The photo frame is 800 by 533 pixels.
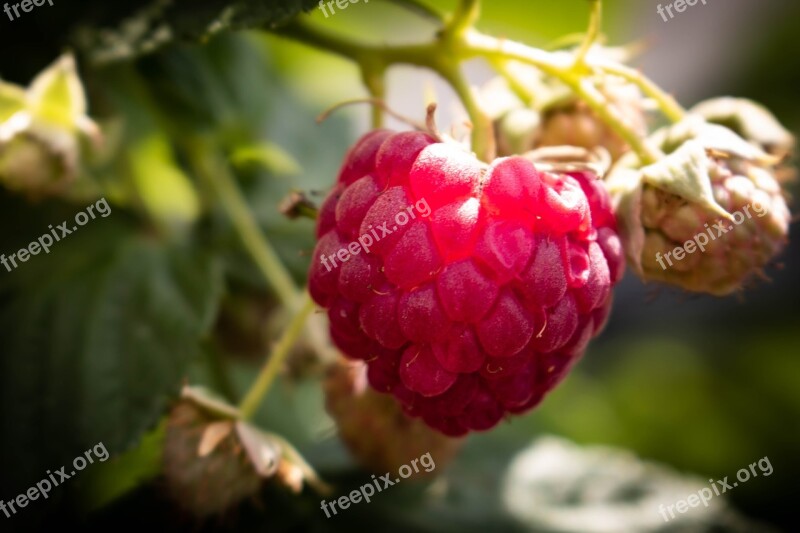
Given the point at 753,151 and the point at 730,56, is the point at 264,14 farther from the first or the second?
the point at 730,56

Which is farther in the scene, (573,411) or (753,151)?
(573,411)

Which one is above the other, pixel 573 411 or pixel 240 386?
pixel 240 386

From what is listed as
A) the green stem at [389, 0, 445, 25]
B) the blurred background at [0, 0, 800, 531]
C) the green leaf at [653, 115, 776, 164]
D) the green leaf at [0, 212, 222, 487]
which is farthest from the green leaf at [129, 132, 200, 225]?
the green leaf at [653, 115, 776, 164]

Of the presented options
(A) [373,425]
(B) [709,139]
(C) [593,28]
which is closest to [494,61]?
(C) [593,28]

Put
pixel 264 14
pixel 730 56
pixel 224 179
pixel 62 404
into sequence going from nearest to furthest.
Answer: pixel 264 14 → pixel 62 404 → pixel 224 179 → pixel 730 56

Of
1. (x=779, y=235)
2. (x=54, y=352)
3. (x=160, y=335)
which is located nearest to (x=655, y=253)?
(x=779, y=235)

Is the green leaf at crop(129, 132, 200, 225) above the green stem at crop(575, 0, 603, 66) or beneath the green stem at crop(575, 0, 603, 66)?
beneath

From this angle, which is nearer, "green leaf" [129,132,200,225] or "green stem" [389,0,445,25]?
"green stem" [389,0,445,25]

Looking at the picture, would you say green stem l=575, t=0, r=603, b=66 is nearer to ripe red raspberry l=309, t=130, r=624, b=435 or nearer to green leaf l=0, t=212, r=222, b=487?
ripe red raspberry l=309, t=130, r=624, b=435
